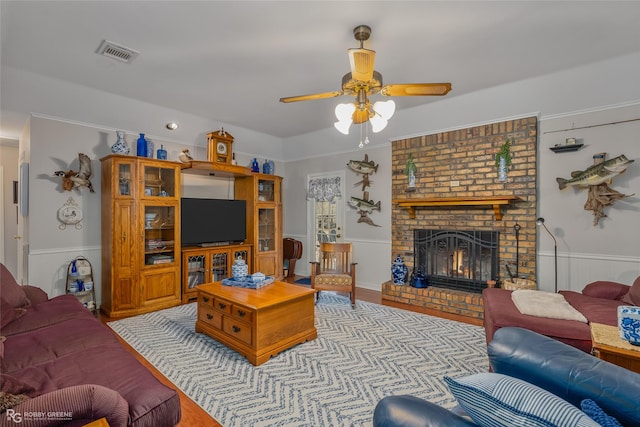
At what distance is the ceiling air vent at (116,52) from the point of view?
2777mm

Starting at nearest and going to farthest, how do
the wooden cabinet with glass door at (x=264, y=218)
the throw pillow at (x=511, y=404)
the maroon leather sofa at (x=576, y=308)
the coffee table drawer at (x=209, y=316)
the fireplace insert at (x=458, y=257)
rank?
the throw pillow at (x=511, y=404)
the maroon leather sofa at (x=576, y=308)
the coffee table drawer at (x=209, y=316)
the fireplace insert at (x=458, y=257)
the wooden cabinet with glass door at (x=264, y=218)

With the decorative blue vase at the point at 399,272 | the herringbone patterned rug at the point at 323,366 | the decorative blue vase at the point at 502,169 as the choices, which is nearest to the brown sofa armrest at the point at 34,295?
the herringbone patterned rug at the point at 323,366

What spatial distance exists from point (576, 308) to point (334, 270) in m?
2.88

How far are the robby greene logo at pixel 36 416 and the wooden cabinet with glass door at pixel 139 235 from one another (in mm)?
3063

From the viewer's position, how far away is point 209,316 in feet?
10.2

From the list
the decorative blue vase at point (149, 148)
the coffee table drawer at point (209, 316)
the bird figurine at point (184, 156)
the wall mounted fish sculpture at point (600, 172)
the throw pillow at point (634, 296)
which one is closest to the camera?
the throw pillow at point (634, 296)

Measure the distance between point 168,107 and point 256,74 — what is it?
6.03 ft

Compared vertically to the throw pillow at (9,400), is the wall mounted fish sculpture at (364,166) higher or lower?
higher

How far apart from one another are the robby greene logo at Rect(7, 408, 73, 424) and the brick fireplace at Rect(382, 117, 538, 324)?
377 centimetres

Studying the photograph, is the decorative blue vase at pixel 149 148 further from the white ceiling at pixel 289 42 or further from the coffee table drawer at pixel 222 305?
the coffee table drawer at pixel 222 305

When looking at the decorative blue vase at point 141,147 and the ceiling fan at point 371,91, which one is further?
the decorative blue vase at point 141,147

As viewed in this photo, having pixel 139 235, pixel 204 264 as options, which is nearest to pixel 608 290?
pixel 204 264

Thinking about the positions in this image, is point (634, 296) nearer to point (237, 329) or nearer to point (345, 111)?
point (345, 111)

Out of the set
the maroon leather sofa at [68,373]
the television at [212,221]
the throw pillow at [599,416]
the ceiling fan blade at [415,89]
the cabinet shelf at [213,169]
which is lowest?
the maroon leather sofa at [68,373]
